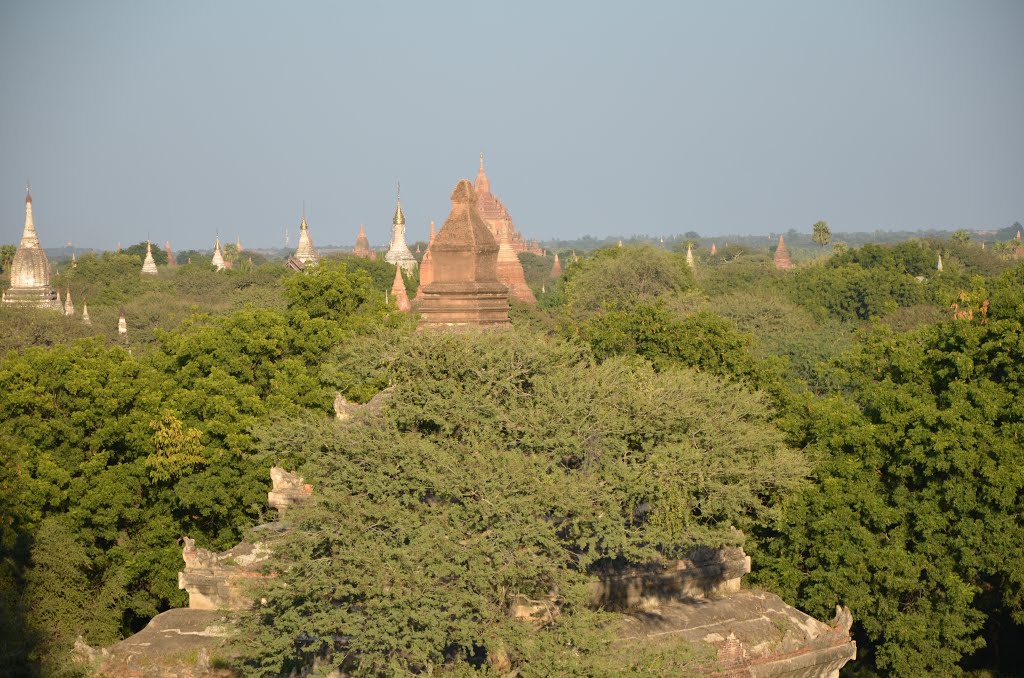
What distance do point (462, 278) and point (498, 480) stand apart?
4926 millimetres

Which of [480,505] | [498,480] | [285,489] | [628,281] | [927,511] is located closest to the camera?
[480,505]

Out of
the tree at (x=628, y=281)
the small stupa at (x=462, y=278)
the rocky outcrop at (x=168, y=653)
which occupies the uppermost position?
the small stupa at (x=462, y=278)

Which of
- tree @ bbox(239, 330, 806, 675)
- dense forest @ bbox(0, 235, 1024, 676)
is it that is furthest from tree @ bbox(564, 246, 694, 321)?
tree @ bbox(239, 330, 806, 675)

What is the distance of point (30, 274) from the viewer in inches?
3282

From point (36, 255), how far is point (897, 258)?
171ft

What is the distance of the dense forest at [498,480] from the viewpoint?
15297 millimetres

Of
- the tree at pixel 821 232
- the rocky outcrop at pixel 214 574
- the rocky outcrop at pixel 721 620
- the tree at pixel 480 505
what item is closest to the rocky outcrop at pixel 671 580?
the rocky outcrop at pixel 721 620

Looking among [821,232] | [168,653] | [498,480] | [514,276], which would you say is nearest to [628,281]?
[514,276]

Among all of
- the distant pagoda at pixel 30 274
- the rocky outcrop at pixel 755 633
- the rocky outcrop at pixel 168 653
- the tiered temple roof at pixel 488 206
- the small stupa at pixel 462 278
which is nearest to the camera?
the rocky outcrop at pixel 755 633

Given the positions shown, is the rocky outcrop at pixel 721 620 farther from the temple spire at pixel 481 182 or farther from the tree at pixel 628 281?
the temple spire at pixel 481 182

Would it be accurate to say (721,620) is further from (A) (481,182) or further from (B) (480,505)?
(A) (481,182)

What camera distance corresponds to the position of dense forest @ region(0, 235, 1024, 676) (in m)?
15.3

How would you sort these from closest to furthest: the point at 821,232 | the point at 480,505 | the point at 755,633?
the point at 480,505 < the point at 755,633 < the point at 821,232

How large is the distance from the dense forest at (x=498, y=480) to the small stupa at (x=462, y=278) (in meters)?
0.69
